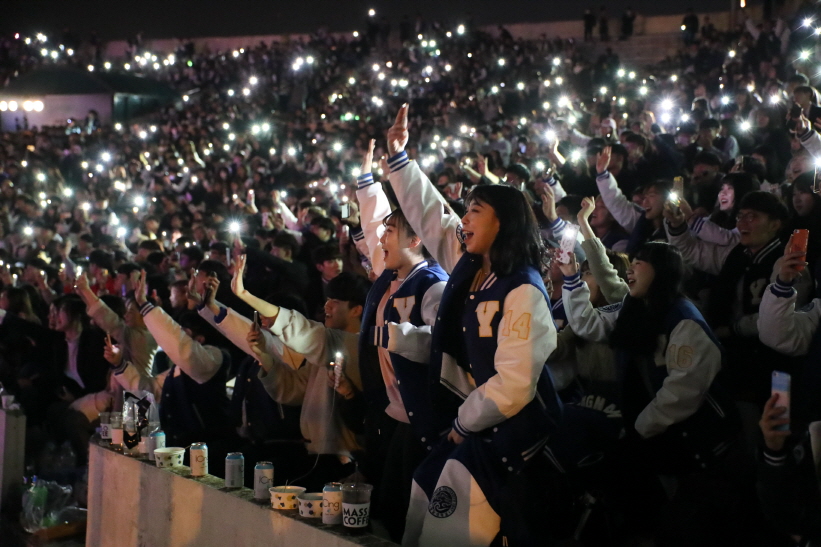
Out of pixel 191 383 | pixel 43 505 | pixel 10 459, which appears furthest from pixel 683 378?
pixel 10 459

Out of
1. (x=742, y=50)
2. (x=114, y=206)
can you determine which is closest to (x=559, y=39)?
(x=742, y=50)

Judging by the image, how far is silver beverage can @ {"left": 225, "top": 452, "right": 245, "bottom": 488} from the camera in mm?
3664

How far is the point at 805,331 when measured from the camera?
387 centimetres

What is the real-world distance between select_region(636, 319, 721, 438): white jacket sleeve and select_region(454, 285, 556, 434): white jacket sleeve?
701mm

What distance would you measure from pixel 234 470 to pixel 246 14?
29.5m

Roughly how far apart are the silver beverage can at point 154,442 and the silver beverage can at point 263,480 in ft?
2.99

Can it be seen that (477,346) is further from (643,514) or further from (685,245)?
(685,245)

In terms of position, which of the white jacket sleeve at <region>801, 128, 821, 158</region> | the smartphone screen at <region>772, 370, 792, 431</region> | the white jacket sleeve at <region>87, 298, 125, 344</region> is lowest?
the white jacket sleeve at <region>87, 298, 125, 344</region>

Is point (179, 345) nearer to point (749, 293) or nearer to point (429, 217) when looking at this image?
point (429, 217)

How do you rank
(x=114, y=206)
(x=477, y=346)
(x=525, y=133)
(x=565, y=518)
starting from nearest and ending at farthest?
1. (x=477, y=346)
2. (x=565, y=518)
3. (x=525, y=133)
4. (x=114, y=206)

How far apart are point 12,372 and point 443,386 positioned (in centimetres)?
563

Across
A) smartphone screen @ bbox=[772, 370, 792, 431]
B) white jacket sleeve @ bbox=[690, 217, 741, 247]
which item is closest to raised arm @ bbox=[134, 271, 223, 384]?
white jacket sleeve @ bbox=[690, 217, 741, 247]

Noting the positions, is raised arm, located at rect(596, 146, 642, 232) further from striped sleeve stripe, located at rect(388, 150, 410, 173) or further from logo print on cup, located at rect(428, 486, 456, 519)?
logo print on cup, located at rect(428, 486, 456, 519)

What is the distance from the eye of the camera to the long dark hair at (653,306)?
3.78 m
